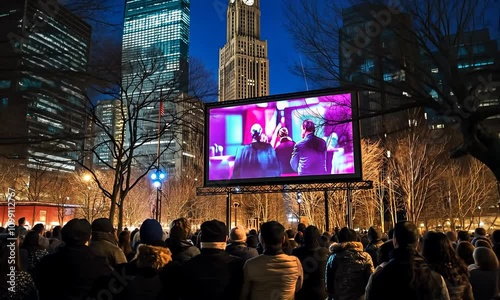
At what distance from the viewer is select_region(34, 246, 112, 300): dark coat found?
3.52 meters

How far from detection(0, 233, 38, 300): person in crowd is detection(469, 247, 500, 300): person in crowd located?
4.23 metres

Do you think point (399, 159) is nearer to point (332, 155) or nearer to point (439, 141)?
point (439, 141)

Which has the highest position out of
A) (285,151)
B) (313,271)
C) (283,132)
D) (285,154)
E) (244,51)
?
(244,51)

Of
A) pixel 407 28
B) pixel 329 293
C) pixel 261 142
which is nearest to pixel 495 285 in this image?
pixel 329 293

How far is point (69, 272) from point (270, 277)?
68.0 inches

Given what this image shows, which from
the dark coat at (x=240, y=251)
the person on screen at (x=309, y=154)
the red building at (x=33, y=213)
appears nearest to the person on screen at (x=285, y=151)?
the person on screen at (x=309, y=154)

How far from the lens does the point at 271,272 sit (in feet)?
11.9

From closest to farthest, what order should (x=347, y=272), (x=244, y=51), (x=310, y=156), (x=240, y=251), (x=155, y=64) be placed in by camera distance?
(x=347, y=272) → (x=240, y=251) → (x=155, y=64) → (x=310, y=156) → (x=244, y=51)

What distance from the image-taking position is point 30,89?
6.39 metres

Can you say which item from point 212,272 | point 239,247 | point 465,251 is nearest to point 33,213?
point 239,247

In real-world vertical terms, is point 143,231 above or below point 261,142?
below

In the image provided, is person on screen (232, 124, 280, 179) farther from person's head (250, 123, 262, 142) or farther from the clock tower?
the clock tower

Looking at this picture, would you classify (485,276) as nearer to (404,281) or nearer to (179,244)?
(404,281)

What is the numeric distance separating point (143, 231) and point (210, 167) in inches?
589
